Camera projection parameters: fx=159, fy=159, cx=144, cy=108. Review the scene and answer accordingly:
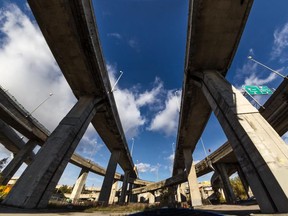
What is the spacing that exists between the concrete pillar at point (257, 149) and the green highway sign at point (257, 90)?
1190 centimetres

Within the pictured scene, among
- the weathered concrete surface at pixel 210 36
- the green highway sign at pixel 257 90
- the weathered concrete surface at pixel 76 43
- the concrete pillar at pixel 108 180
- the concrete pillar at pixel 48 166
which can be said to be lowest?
the concrete pillar at pixel 48 166

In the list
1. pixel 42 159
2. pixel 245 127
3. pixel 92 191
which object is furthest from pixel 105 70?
pixel 92 191

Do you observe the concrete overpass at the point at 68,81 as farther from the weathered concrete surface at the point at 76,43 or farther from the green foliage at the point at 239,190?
the green foliage at the point at 239,190

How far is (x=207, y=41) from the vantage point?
12461 mm

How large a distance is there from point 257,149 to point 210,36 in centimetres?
869

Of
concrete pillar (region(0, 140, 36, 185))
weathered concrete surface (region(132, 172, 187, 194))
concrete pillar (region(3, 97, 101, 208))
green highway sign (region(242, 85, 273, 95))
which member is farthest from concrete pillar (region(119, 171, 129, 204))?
green highway sign (region(242, 85, 273, 95))

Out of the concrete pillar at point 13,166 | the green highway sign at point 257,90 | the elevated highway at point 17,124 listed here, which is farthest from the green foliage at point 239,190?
the concrete pillar at point 13,166

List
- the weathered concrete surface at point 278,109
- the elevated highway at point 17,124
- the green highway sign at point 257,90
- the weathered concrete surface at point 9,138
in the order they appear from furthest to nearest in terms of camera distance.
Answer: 1. the weathered concrete surface at point 9,138
2. the green highway sign at point 257,90
3. the elevated highway at point 17,124
4. the weathered concrete surface at point 278,109

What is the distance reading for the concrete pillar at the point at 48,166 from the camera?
901 cm

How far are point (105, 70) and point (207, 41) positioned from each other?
9.60 meters

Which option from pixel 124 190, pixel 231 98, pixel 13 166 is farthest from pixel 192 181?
pixel 13 166

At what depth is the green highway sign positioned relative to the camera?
67.2 ft

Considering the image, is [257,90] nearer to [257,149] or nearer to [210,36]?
[210,36]

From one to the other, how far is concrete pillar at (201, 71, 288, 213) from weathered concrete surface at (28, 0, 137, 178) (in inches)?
411
